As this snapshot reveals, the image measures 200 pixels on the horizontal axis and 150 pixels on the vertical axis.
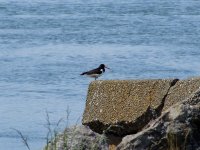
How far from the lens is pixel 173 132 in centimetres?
390

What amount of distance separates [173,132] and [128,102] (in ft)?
6.17

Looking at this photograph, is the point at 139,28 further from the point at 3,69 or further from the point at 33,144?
the point at 33,144

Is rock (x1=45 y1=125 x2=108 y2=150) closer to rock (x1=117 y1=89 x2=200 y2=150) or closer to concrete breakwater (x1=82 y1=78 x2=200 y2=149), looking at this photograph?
rock (x1=117 y1=89 x2=200 y2=150)

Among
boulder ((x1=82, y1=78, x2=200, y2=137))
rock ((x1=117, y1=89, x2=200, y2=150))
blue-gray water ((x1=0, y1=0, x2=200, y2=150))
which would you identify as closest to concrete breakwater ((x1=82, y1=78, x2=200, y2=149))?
boulder ((x1=82, y1=78, x2=200, y2=137))

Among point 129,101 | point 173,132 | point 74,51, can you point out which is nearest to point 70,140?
point 173,132

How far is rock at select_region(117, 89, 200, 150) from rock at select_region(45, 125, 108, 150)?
10.1 inches

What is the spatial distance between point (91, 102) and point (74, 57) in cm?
1458

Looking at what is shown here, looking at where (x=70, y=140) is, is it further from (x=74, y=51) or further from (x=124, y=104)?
(x=74, y=51)

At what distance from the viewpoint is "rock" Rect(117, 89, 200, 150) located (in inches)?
152

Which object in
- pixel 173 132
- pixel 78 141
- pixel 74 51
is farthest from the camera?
pixel 74 51

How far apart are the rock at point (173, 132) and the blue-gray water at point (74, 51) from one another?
6272mm

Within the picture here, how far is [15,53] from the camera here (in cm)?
2128

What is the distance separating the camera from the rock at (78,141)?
4.10 m

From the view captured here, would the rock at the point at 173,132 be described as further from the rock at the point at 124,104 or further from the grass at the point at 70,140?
the rock at the point at 124,104
